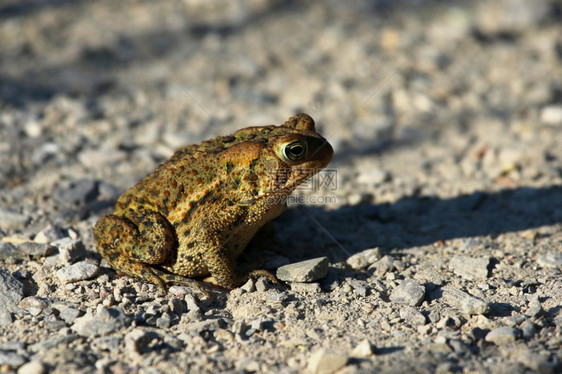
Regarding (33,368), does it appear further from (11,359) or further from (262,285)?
(262,285)

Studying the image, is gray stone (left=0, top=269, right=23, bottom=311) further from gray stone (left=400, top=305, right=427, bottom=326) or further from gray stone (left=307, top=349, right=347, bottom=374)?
gray stone (left=400, top=305, right=427, bottom=326)

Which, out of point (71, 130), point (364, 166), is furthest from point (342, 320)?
point (71, 130)

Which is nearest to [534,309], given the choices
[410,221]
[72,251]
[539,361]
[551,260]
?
[539,361]

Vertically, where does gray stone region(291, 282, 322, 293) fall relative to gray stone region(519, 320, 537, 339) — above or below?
above

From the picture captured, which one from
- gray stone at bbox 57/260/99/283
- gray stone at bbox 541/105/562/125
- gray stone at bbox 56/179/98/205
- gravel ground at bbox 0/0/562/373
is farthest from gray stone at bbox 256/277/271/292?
gray stone at bbox 541/105/562/125

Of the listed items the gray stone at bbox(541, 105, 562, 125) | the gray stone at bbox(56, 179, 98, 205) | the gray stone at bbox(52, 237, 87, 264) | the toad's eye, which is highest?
the gray stone at bbox(541, 105, 562, 125)

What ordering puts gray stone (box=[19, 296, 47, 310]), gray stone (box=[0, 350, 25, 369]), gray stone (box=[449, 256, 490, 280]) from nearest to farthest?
gray stone (box=[0, 350, 25, 369]) < gray stone (box=[19, 296, 47, 310]) < gray stone (box=[449, 256, 490, 280])
